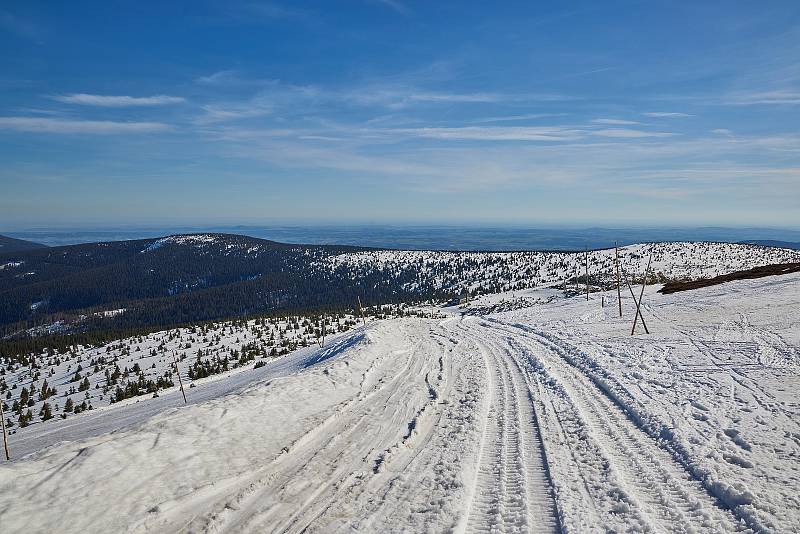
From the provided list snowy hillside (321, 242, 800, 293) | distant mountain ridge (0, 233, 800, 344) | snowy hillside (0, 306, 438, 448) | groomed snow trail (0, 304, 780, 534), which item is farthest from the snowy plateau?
distant mountain ridge (0, 233, 800, 344)

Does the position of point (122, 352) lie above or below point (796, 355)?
below

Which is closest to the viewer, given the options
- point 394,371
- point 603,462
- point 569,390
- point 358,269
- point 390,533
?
point 390,533

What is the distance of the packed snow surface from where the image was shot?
231 inches

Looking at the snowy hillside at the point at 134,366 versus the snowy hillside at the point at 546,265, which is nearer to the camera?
the snowy hillside at the point at 134,366

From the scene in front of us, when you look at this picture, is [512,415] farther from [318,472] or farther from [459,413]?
[318,472]

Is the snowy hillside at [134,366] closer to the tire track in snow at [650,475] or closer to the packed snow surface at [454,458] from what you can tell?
the packed snow surface at [454,458]

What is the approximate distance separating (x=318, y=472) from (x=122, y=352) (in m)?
44.0

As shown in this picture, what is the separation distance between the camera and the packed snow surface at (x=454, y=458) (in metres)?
5.86

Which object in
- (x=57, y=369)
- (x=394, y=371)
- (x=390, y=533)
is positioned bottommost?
(x=57, y=369)

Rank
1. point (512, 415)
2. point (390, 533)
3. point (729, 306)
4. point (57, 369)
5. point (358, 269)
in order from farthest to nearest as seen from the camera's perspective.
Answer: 1. point (358, 269)
2. point (57, 369)
3. point (729, 306)
4. point (512, 415)
5. point (390, 533)

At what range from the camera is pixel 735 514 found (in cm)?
567

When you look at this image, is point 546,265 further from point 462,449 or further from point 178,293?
point 178,293

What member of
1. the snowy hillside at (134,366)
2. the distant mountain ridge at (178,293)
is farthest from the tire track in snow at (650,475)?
the distant mountain ridge at (178,293)

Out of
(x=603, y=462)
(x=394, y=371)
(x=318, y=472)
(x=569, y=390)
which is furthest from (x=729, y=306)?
(x=318, y=472)
